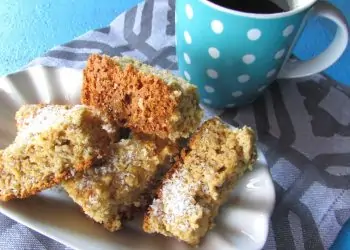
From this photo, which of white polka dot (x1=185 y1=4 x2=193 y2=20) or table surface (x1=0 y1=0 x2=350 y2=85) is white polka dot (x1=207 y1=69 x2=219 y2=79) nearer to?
white polka dot (x1=185 y1=4 x2=193 y2=20)

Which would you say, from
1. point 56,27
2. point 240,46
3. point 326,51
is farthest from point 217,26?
point 56,27

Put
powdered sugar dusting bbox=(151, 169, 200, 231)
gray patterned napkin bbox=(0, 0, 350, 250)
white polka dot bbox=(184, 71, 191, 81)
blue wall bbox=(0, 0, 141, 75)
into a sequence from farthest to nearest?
blue wall bbox=(0, 0, 141, 75)
white polka dot bbox=(184, 71, 191, 81)
gray patterned napkin bbox=(0, 0, 350, 250)
powdered sugar dusting bbox=(151, 169, 200, 231)

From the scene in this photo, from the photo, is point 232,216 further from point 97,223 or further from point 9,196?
point 9,196

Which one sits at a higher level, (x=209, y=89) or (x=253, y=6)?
(x=253, y=6)

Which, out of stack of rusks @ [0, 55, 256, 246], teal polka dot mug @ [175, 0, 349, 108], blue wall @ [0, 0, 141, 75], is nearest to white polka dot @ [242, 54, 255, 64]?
teal polka dot mug @ [175, 0, 349, 108]

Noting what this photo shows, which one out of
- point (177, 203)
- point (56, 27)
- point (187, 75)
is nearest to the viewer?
point (177, 203)

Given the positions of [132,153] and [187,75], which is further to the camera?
[187,75]

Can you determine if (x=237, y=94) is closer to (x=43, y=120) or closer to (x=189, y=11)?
(x=189, y=11)
